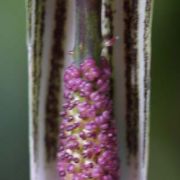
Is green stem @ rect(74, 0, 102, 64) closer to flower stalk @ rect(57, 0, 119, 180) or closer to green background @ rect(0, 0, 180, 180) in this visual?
flower stalk @ rect(57, 0, 119, 180)

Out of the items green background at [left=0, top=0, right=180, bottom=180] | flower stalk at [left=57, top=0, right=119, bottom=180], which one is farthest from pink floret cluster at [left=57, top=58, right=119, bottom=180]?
green background at [left=0, top=0, right=180, bottom=180]
